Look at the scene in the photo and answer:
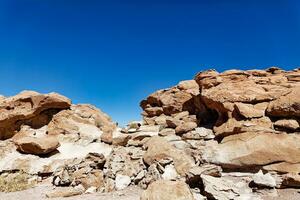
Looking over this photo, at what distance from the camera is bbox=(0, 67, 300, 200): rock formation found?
50.6 ft

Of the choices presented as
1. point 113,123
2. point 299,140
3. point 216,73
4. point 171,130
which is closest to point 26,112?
point 113,123

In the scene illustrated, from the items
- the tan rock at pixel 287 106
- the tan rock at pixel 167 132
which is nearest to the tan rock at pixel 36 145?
the tan rock at pixel 167 132

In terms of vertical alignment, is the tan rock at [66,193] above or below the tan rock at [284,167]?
below

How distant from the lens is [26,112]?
2911 centimetres


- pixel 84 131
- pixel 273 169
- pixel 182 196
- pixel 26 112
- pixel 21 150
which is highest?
pixel 26 112

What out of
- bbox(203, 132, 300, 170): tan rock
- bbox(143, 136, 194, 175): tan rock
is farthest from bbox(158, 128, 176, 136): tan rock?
bbox(203, 132, 300, 170): tan rock

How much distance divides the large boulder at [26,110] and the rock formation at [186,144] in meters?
0.09

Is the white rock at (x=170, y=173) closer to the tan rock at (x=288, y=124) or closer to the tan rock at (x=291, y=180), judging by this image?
the tan rock at (x=291, y=180)

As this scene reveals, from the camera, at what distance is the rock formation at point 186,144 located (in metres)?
15.4

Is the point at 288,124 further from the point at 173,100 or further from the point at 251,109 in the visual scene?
the point at 173,100

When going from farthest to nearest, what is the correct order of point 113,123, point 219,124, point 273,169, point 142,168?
point 113,123 < point 219,124 < point 142,168 < point 273,169

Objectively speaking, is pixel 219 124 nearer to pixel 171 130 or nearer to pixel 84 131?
pixel 171 130

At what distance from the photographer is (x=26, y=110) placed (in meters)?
29.3

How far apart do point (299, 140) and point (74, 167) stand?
14146 millimetres
